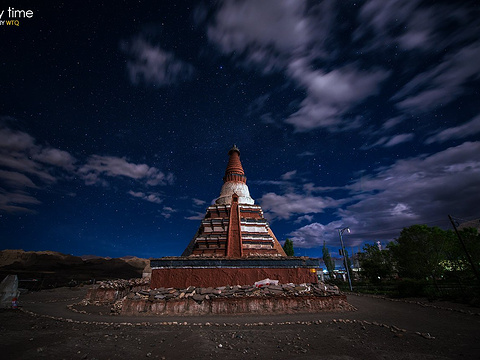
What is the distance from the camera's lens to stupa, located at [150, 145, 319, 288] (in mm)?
14875

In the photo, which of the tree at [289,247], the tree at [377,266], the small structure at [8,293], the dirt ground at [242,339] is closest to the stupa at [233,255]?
the dirt ground at [242,339]

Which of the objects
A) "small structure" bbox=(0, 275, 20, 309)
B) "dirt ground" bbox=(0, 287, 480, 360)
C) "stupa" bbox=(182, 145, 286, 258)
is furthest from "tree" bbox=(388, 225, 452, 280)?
"small structure" bbox=(0, 275, 20, 309)

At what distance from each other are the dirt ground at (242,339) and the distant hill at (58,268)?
4044 cm

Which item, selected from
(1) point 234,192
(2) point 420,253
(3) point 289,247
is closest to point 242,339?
(1) point 234,192

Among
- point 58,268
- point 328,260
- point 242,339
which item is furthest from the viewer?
point 328,260

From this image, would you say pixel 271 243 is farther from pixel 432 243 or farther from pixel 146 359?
pixel 432 243

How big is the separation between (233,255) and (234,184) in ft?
43.9

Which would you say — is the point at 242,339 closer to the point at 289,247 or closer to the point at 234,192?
the point at 234,192

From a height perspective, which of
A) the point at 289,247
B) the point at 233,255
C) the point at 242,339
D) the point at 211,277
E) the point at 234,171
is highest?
the point at 234,171

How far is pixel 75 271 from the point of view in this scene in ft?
163

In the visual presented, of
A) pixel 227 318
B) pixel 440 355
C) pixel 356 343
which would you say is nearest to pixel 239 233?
pixel 227 318

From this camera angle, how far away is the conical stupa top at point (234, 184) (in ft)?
A: 102

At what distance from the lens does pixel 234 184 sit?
108 ft

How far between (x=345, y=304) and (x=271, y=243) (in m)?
11.3
